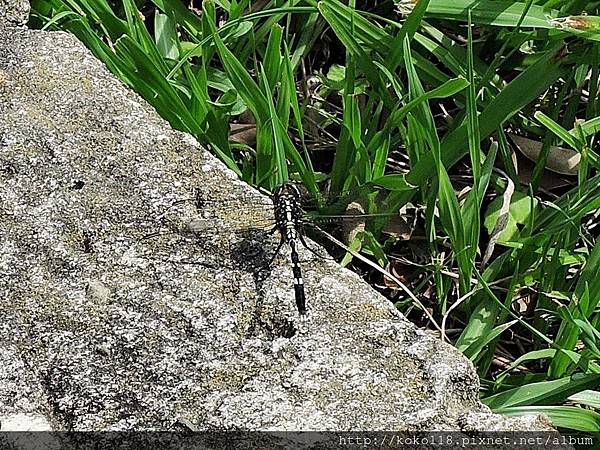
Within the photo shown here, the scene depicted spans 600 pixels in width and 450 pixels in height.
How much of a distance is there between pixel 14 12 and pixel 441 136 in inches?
58.9

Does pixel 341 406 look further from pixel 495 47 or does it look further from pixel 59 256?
pixel 495 47

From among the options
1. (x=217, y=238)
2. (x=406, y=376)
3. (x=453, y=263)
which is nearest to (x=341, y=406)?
(x=406, y=376)

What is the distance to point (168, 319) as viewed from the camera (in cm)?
197

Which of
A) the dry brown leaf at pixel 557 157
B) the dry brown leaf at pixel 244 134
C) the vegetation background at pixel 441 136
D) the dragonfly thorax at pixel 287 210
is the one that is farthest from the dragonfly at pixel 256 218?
the dry brown leaf at pixel 557 157

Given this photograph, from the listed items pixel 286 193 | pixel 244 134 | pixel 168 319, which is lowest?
pixel 244 134

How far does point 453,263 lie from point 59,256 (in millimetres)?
1305

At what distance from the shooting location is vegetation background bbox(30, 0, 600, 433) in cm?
262

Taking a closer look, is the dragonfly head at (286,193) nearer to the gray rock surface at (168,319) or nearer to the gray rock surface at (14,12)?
the gray rock surface at (168,319)

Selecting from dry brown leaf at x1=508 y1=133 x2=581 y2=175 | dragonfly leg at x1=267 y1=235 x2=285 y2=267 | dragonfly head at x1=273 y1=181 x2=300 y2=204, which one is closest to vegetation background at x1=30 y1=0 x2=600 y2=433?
dry brown leaf at x1=508 y1=133 x2=581 y2=175

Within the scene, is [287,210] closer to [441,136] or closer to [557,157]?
[441,136]

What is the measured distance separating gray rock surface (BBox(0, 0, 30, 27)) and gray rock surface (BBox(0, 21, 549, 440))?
1.72 feet

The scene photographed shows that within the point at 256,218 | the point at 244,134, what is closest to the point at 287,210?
the point at 256,218

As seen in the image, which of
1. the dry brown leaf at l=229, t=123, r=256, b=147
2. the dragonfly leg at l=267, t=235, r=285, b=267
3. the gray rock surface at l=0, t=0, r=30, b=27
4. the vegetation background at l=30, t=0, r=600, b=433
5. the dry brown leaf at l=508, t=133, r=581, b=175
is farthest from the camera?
the dry brown leaf at l=229, t=123, r=256, b=147

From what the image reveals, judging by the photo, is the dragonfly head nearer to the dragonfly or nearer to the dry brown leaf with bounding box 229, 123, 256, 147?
the dragonfly
